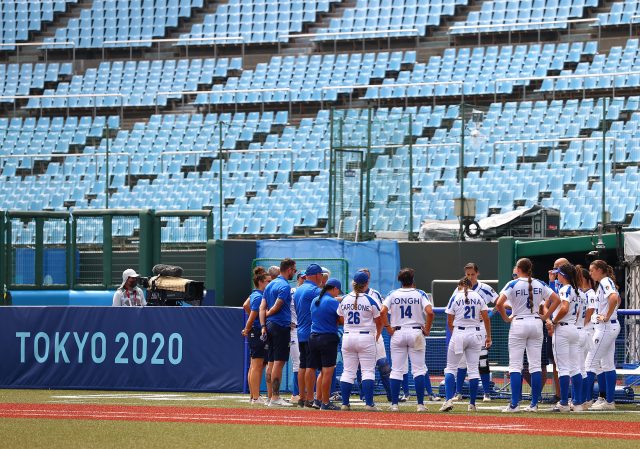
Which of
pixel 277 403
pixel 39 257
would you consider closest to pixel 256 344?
pixel 277 403

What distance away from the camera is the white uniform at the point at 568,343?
12.9m

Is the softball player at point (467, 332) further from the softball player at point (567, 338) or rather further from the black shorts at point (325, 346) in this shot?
the black shorts at point (325, 346)

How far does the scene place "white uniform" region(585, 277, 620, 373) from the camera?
13.1m

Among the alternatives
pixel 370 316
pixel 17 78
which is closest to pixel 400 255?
pixel 370 316

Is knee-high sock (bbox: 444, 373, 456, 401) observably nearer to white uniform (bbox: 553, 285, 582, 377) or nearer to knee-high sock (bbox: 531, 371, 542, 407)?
knee-high sock (bbox: 531, 371, 542, 407)

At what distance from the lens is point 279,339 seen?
13.6 m

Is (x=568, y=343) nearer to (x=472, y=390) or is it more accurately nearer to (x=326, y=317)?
(x=472, y=390)

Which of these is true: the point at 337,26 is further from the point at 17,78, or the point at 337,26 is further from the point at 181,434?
the point at 181,434

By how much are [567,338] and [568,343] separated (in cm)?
6

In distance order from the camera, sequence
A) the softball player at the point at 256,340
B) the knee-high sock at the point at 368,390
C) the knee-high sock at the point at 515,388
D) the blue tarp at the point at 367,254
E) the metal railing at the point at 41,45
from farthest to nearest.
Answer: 1. the metal railing at the point at 41,45
2. the blue tarp at the point at 367,254
3. the softball player at the point at 256,340
4. the knee-high sock at the point at 368,390
5. the knee-high sock at the point at 515,388

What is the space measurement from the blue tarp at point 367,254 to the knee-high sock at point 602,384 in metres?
7.26

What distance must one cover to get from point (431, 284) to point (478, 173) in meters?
5.67

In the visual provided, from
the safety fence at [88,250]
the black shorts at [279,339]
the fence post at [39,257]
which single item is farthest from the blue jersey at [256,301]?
the fence post at [39,257]

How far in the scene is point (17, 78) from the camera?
42.3 m
